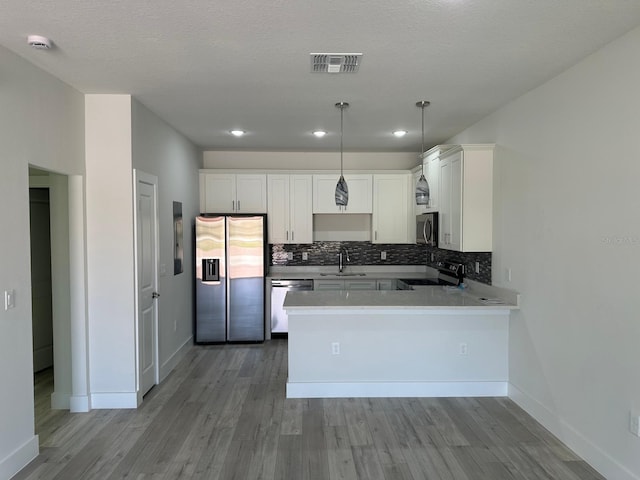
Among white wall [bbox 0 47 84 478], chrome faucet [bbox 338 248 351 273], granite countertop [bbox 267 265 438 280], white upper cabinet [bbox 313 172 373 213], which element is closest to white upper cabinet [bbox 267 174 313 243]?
white upper cabinet [bbox 313 172 373 213]

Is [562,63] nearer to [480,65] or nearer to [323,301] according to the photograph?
[480,65]

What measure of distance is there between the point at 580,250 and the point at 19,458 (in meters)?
3.90

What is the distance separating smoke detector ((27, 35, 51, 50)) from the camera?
256 centimetres

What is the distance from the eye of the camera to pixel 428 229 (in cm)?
526

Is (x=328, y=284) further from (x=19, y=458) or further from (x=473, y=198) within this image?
(x=19, y=458)

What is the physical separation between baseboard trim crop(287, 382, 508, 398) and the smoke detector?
10.3ft

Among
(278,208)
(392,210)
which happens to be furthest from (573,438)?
(278,208)

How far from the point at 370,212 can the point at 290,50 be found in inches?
150

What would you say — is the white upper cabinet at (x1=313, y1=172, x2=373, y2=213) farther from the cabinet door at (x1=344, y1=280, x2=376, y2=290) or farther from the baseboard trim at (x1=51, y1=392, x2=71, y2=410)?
the baseboard trim at (x1=51, y1=392, x2=71, y2=410)

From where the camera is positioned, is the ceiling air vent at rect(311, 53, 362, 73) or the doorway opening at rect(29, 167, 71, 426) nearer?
the ceiling air vent at rect(311, 53, 362, 73)

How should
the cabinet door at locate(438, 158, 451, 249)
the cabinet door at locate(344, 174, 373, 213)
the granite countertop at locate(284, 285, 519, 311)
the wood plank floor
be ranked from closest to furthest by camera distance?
the wood plank floor < the granite countertop at locate(284, 285, 519, 311) < the cabinet door at locate(438, 158, 451, 249) < the cabinet door at locate(344, 174, 373, 213)

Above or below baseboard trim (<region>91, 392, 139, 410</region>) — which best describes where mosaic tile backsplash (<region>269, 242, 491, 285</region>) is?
above

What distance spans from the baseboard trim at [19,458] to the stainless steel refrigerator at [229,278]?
2.87 metres

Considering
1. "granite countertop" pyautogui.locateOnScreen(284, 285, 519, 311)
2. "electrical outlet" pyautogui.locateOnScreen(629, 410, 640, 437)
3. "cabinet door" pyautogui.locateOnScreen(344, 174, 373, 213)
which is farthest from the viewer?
"cabinet door" pyautogui.locateOnScreen(344, 174, 373, 213)
